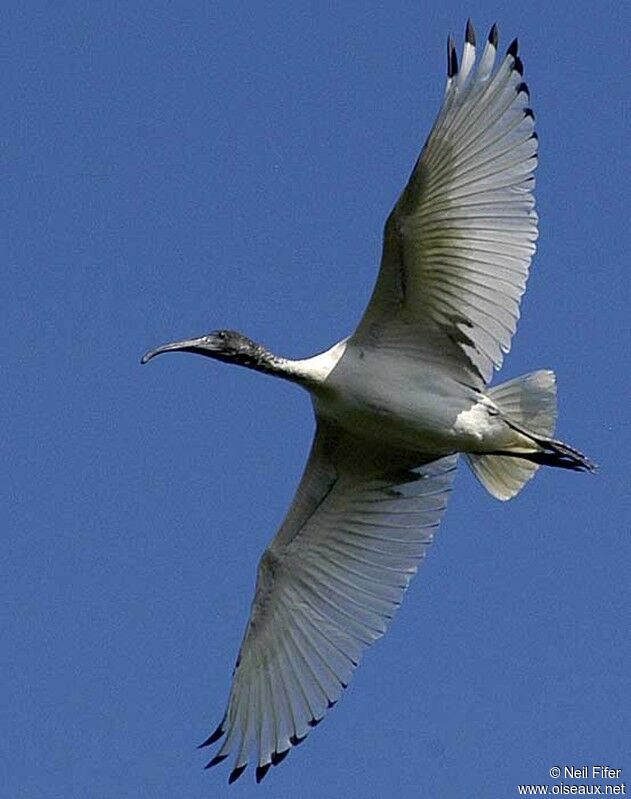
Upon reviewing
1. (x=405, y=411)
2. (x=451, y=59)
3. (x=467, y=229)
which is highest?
(x=451, y=59)

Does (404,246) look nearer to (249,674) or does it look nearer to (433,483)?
(433,483)

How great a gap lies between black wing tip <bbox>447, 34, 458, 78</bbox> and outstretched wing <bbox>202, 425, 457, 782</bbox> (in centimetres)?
244

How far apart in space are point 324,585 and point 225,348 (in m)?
1.82

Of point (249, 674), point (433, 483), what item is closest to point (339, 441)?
point (433, 483)

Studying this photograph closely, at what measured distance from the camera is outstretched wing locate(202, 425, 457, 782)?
1184 centimetres

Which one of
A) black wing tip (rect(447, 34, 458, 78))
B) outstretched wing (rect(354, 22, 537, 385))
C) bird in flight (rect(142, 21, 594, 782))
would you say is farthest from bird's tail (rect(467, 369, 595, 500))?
black wing tip (rect(447, 34, 458, 78))

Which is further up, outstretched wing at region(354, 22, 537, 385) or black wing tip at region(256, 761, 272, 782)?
outstretched wing at region(354, 22, 537, 385)

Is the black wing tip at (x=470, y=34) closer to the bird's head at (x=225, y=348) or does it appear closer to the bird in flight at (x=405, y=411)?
the bird in flight at (x=405, y=411)

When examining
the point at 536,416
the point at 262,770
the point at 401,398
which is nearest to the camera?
the point at 401,398

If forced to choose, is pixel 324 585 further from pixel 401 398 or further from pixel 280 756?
pixel 401 398

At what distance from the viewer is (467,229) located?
10.7 m

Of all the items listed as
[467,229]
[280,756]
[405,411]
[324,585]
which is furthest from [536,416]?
[280,756]

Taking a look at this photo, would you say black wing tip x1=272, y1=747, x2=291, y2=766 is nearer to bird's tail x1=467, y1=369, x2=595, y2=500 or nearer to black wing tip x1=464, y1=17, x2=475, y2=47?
bird's tail x1=467, y1=369, x2=595, y2=500

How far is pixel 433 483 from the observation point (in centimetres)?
1198
